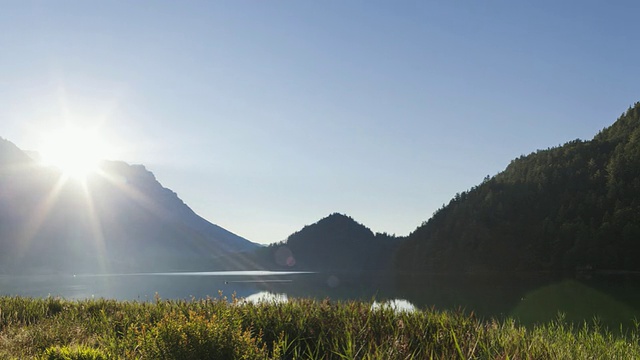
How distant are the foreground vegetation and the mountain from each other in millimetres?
144477

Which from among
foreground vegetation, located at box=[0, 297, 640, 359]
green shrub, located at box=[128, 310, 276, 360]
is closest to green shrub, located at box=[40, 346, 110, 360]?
foreground vegetation, located at box=[0, 297, 640, 359]

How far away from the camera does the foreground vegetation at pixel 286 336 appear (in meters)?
6.05

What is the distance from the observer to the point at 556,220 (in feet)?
511

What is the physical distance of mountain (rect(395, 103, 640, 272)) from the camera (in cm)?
13500

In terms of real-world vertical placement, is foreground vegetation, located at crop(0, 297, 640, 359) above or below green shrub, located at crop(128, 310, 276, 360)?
below

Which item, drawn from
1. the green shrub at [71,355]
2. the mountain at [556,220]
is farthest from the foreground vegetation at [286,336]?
the mountain at [556,220]

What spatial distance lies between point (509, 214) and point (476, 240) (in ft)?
52.9

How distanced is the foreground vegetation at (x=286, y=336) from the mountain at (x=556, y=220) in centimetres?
14448

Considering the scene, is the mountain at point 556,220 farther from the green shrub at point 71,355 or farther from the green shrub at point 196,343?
the green shrub at point 71,355

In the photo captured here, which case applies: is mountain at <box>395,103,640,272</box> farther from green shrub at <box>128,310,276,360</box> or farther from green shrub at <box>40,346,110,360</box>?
green shrub at <box>40,346,110,360</box>

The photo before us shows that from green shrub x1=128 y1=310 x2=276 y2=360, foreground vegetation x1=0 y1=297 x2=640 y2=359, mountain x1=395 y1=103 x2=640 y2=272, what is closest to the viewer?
green shrub x1=128 y1=310 x2=276 y2=360

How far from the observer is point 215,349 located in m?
5.95

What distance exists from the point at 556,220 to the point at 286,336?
166633 millimetres

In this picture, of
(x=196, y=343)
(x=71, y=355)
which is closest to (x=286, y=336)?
(x=196, y=343)
